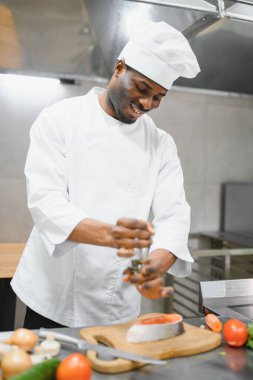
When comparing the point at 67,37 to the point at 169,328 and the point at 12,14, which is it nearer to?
the point at 12,14

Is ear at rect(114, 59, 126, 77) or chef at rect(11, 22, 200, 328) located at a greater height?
ear at rect(114, 59, 126, 77)

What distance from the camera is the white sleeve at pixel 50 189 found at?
1.07m

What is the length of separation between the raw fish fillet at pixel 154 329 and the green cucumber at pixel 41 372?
0.20 metres

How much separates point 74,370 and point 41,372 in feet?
0.18

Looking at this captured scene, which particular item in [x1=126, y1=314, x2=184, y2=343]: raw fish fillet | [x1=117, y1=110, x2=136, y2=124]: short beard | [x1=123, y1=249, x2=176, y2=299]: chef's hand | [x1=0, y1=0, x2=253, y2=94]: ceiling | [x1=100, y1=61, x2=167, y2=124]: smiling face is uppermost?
[x1=0, y1=0, x2=253, y2=94]: ceiling

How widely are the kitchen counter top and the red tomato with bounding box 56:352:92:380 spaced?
0.07m

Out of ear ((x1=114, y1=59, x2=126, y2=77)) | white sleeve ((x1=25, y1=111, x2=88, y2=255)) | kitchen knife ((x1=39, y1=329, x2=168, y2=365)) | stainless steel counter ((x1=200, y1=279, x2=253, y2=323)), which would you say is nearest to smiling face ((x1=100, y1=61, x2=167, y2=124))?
ear ((x1=114, y1=59, x2=126, y2=77))

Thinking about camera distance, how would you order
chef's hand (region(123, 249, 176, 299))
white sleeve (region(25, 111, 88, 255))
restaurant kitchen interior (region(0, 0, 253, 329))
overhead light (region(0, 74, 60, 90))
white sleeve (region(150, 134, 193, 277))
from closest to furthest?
chef's hand (region(123, 249, 176, 299)) → white sleeve (region(25, 111, 88, 255)) → white sleeve (region(150, 134, 193, 277)) → restaurant kitchen interior (region(0, 0, 253, 329)) → overhead light (region(0, 74, 60, 90))

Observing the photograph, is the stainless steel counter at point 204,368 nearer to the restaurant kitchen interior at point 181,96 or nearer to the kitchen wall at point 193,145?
the restaurant kitchen interior at point 181,96

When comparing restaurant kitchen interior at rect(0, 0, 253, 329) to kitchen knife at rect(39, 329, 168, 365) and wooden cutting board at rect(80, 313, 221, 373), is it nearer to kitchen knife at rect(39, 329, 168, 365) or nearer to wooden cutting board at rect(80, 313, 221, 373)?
wooden cutting board at rect(80, 313, 221, 373)

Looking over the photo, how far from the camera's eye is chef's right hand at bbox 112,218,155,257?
91 centimetres

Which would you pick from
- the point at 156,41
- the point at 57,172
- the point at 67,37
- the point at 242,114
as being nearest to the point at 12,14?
the point at 67,37

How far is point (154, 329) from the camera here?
949 millimetres

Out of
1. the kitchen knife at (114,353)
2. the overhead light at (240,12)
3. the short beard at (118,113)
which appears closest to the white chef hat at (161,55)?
the short beard at (118,113)
